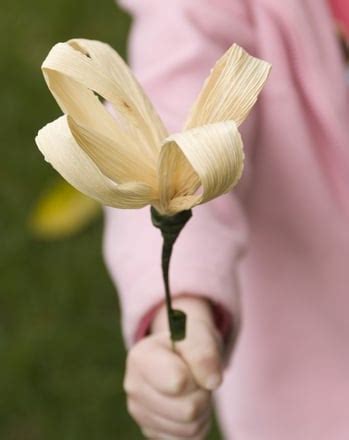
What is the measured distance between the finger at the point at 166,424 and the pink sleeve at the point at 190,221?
0.22 ft

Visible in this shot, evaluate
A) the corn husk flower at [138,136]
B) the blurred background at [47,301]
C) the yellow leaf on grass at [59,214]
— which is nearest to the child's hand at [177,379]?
the corn husk flower at [138,136]

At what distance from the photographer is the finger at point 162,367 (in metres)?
0.66

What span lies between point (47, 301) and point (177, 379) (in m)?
0.85

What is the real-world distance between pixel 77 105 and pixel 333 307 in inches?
20.1

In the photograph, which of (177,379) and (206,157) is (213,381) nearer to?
(177,379)

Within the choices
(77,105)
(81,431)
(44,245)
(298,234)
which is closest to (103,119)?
(77,105)

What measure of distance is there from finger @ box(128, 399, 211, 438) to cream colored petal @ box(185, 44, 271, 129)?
11.5 inches

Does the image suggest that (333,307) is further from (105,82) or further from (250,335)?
(105,82)

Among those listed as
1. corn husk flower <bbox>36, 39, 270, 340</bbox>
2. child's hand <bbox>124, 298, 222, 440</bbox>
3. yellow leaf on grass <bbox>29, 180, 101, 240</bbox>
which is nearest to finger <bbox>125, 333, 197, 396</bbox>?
child's hand <bbox>124, 298, 222, 440</bbox>

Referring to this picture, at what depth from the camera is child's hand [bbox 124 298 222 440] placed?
662mm

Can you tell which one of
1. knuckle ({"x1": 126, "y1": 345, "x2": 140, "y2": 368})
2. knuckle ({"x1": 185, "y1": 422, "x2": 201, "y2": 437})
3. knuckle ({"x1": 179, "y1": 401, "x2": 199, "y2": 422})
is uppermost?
knuckle ({"x1": 126, "y1": 345, "x2": 140, "y2": 368})

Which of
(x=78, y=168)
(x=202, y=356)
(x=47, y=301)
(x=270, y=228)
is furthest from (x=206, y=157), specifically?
(x=47, y=301)

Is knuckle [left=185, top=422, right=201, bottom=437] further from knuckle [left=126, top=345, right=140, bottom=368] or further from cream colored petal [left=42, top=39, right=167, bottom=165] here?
cream colored petal [left=42, top=39, right=167, bottom=165]

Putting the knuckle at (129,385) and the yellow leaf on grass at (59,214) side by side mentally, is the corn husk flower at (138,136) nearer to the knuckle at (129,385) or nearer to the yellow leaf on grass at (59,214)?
the knuckle at (129,385)
